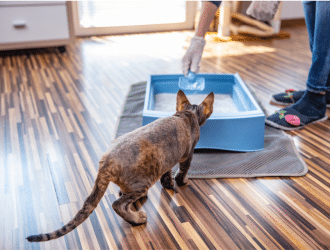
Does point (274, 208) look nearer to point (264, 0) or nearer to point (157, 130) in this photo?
point (157, 130)

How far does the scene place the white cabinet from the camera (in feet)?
9.66

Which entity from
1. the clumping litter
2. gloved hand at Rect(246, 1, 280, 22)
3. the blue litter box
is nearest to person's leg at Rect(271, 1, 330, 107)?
gloved hand at Rect(246, 1, 280, 22)

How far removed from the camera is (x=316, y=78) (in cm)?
191

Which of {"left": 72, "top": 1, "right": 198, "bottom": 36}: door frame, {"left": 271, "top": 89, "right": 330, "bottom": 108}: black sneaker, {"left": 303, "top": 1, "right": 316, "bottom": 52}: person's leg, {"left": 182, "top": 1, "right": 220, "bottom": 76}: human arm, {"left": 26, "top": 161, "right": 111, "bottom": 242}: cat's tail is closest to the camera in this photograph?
{"left": 26, "top": 161, "right": 111, "bottom": 242}: cat's tail

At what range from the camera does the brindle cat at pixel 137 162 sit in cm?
106

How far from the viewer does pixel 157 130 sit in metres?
1.18

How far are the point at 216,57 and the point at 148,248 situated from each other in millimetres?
2385

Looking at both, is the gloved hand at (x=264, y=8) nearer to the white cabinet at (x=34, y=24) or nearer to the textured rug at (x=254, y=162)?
the textured rug at (x=254, y=162)

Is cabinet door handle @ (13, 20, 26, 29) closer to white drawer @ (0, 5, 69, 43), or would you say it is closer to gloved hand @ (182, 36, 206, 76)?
white drawer @ (0, 5, 69, 43)

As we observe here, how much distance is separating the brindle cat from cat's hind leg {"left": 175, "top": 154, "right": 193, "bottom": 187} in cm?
6

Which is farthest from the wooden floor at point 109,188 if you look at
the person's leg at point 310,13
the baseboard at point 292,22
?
the baseboard at point 292,22

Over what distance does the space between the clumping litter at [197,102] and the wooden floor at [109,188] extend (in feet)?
0.94

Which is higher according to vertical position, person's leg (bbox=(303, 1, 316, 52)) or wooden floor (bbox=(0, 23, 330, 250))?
person's leg (bbox=(303, 1, 316, 52))

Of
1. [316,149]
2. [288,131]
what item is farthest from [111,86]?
[316,149]
